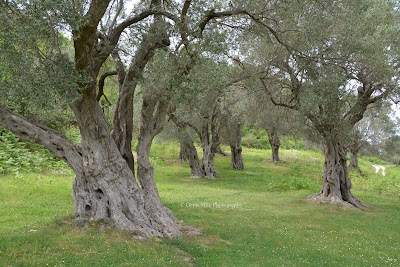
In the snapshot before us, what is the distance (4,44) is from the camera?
10484 millimetres

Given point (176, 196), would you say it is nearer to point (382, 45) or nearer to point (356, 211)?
point (356, 211)

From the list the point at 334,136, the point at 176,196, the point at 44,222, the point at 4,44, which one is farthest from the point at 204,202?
the point at 4,44

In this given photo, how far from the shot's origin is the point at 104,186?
13.2m

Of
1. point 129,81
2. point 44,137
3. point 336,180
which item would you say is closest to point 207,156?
point 336,180

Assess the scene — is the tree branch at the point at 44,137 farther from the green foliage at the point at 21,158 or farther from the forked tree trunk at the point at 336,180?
the forked tree trunk at the point at 336,180

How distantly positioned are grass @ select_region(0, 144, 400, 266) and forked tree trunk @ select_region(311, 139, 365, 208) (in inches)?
48.3

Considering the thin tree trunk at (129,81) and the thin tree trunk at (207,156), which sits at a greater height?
the thin tree trunk at (129,81)

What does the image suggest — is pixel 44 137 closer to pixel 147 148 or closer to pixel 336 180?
pixel 147 148

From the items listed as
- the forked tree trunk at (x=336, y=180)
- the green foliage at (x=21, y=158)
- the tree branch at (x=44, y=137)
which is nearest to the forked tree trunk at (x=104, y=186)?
the tree branch at (x=44, y=137)

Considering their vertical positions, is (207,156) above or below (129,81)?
below

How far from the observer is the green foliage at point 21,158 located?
86.4 ft

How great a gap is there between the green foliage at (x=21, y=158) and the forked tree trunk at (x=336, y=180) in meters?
20.1

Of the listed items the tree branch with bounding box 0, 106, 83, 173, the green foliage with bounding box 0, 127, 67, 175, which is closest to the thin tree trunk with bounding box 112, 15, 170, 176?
the tree branch with bounding box 0, 106, 83, 173

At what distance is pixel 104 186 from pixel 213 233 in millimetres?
5008
